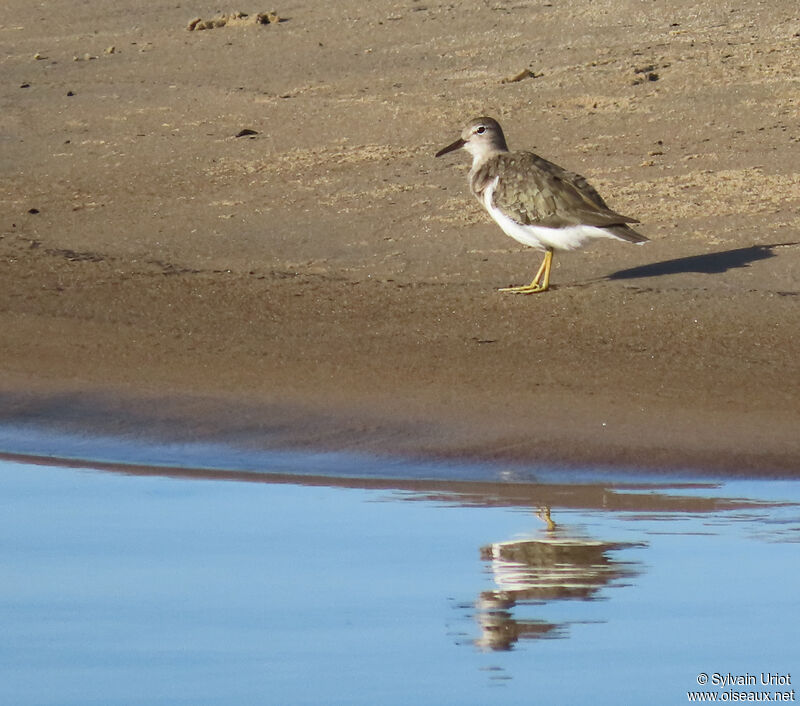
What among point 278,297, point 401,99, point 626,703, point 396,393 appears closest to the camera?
point 626,703

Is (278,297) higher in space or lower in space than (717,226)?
lower

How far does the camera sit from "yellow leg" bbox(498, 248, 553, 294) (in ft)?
34.5

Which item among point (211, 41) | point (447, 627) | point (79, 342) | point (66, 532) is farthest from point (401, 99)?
point (447, 627)

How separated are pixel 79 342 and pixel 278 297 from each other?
134cm

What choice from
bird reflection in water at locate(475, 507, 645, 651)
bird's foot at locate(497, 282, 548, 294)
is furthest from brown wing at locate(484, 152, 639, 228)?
bird reflection in water at locate(475, 507, 645, 651)

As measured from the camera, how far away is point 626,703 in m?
4.54

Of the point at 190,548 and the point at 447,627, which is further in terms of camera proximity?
the point at 190,548

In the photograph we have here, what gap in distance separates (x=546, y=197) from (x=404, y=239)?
1.47 m

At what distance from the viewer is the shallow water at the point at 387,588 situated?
15.6 ft

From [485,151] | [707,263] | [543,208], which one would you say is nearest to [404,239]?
[485,151]

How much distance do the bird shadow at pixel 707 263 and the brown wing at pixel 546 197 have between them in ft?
1.43

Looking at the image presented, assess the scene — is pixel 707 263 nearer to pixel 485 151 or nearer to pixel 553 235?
pixel 553 235

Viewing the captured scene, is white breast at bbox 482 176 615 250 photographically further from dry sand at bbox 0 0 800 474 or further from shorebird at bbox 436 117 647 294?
dry sand at bbox 0 0 800 474

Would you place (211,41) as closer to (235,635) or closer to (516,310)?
(516,310)
